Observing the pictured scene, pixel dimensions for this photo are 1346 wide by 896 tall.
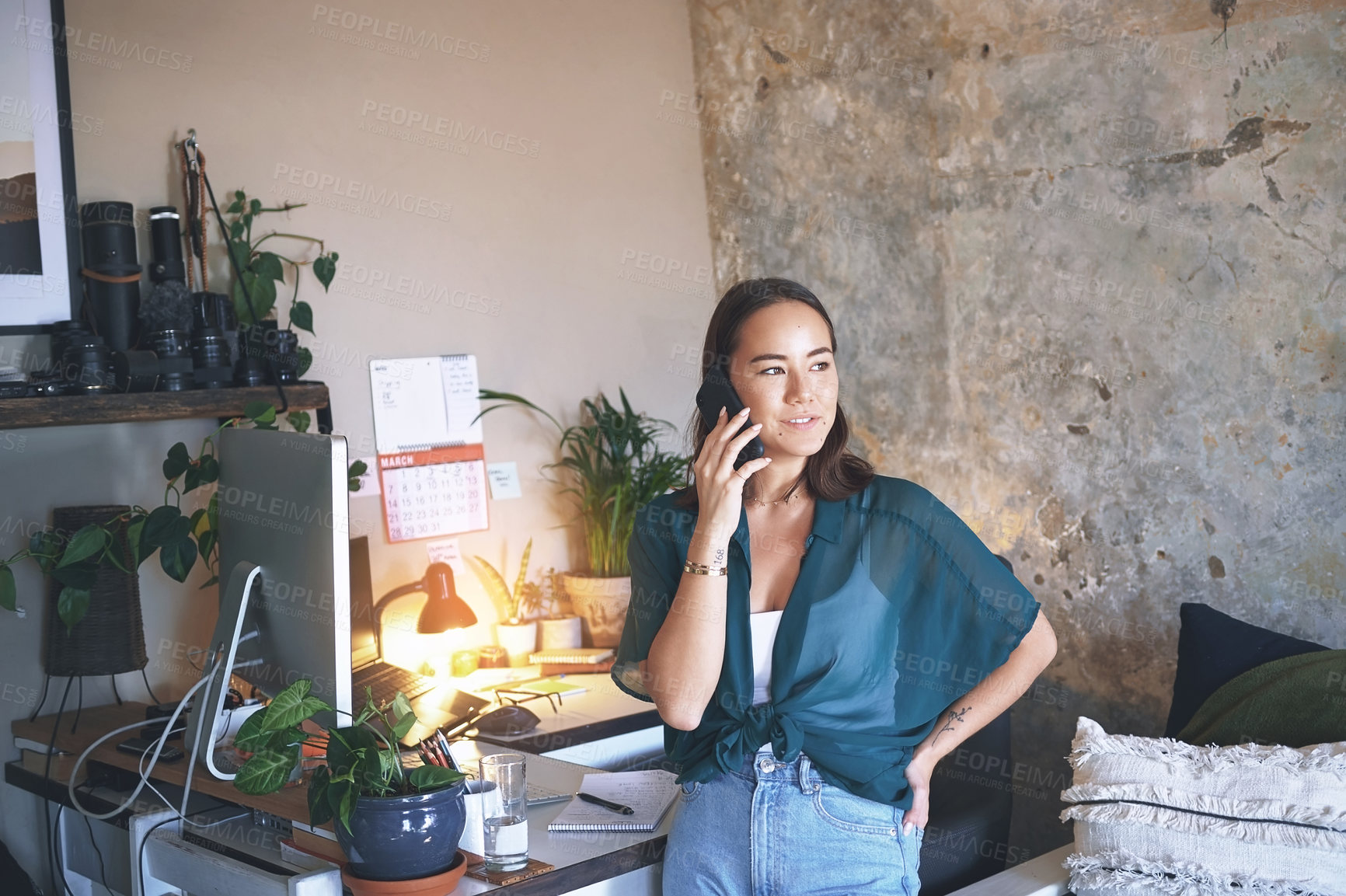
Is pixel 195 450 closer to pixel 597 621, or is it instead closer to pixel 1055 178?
pixel 597 621

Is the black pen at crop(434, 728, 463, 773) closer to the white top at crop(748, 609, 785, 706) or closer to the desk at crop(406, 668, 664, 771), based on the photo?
the white top at crop(748, 609, 785, 706)

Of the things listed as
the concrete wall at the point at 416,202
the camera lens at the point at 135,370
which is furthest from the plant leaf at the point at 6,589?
the camera lens at the point at 135,370

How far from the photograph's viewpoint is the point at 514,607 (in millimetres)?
3379

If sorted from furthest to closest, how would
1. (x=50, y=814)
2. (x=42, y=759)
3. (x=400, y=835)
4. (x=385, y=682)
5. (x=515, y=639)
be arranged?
1. (x=515, y=639)
2. (x=385, y=682)
3. (x=50, y=814)
4. (x=42, y=759)
5. (x=400, y=835)

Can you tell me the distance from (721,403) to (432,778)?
740 millimetres

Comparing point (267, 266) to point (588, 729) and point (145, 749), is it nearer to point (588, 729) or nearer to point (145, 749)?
point (145, 749)

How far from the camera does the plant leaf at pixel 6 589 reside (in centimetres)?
237

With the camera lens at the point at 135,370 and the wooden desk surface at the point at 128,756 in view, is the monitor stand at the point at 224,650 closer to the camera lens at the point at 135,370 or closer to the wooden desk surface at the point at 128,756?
the wooden desk surface at the point at 128,756

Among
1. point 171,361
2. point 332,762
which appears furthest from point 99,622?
point 332,762

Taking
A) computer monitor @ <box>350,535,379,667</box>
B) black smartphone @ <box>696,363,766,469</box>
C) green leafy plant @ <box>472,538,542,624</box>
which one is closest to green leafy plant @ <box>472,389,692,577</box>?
green leafy plant @ <box>472,538,542,624</box>

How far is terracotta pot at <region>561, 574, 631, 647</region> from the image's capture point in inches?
133

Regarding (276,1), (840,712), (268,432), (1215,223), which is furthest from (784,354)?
(276,1)

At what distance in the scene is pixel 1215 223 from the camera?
95.9 inches

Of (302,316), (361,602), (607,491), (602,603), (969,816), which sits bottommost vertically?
(969,816)
